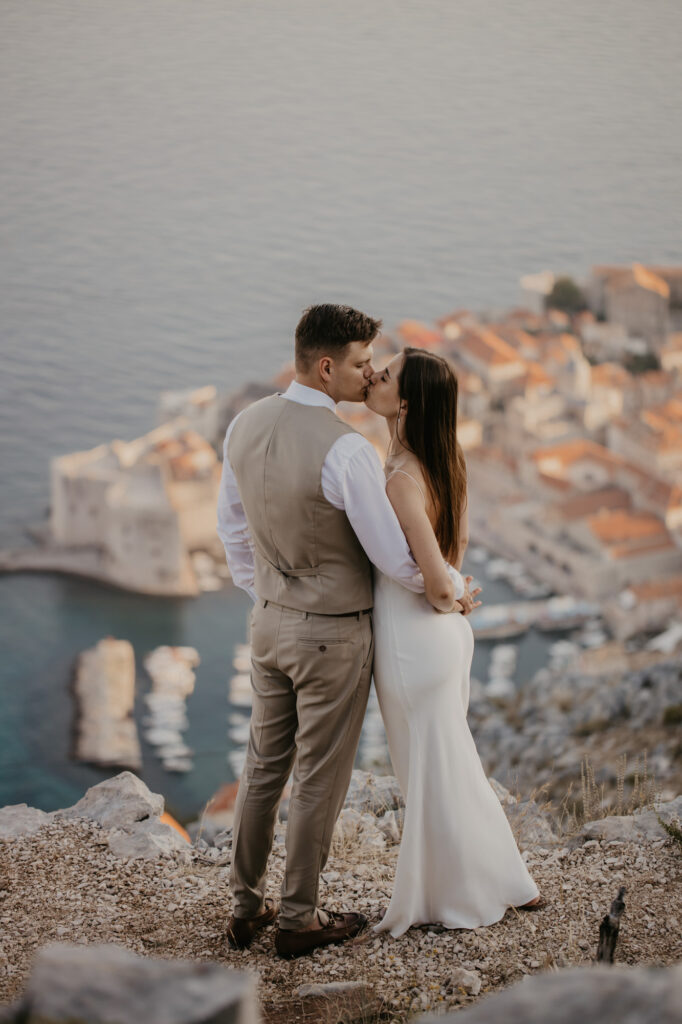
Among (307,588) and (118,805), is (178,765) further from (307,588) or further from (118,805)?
(307,588)

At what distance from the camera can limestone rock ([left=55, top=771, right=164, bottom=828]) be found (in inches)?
94.8

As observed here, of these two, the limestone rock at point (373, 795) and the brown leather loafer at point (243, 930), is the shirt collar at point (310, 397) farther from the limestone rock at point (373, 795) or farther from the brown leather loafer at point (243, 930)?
the limestone rock at point (373, 795)

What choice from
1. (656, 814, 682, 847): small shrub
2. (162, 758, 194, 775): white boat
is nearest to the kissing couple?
(656, 814, 682, 847): small shrub

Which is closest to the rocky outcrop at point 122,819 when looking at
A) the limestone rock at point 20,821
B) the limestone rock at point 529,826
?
the limestone rock at point 20,821

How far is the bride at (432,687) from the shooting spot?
1.65 meters

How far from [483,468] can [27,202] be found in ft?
80.8

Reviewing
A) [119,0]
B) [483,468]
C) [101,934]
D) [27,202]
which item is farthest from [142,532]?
[101,934]

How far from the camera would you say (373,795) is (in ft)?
8.89

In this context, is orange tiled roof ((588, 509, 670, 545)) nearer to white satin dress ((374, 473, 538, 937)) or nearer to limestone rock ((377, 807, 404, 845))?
limestone rock ((377, 807, 404, 845))

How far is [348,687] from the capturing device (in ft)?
5.44

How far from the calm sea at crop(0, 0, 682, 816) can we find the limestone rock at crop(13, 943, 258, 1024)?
1484 inches

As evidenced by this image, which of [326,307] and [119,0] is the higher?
[119,0]

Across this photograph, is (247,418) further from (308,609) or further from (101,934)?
(101,934)

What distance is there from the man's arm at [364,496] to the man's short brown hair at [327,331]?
0.45 ft
